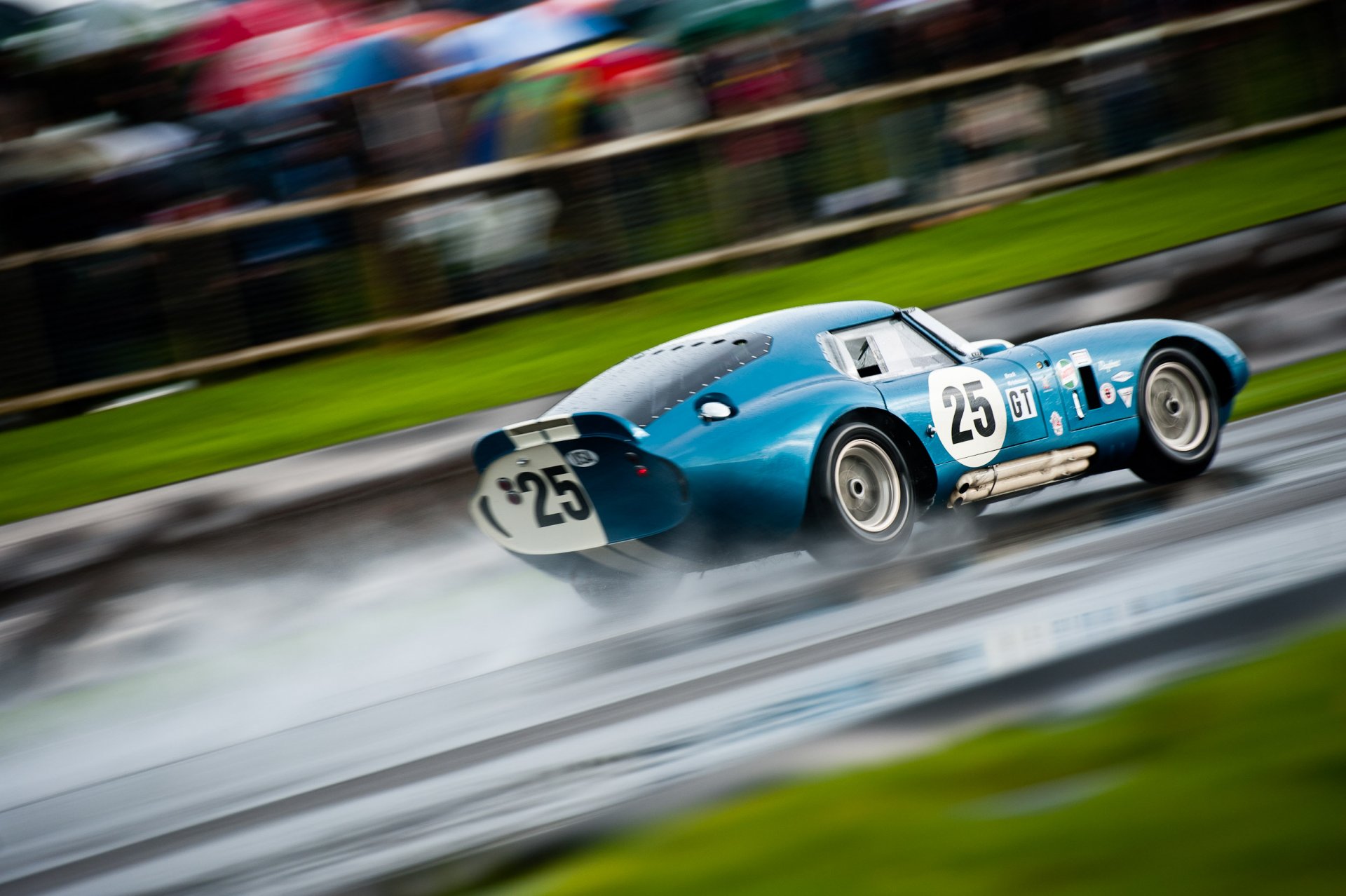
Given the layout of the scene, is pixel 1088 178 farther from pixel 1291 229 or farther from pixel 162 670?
pixel 162 670

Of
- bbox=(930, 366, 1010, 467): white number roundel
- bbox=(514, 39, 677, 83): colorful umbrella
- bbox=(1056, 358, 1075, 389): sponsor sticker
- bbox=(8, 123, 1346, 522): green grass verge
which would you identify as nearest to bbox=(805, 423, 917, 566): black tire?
bbox=(930, 366, 1010, 467): white number roundel

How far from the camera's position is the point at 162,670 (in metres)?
7.68

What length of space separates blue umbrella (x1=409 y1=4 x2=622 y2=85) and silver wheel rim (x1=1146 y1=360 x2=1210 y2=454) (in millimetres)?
7843

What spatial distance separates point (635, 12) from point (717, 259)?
254 cm

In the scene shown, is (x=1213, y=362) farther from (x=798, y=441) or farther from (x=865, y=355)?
(x=798, y=441)

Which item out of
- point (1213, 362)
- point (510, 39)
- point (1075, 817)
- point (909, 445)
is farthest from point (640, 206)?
point (1075, 817)

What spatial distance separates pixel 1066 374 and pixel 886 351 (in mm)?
996

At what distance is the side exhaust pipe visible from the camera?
6816 mm

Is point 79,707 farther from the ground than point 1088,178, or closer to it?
closer to it

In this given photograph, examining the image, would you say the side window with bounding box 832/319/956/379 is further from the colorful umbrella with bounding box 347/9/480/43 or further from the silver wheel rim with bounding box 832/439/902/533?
the colorful umbrella with bounding box 347/9/480/43

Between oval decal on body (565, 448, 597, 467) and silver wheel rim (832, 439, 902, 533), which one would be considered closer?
oval decal on body (565, 448, 597, 467)

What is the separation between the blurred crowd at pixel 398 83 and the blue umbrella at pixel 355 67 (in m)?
0.02

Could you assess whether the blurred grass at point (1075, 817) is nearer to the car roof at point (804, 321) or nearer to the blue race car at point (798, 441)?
the blue race car at point (798, 441)

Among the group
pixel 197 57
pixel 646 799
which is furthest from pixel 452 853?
pixel 197 57
